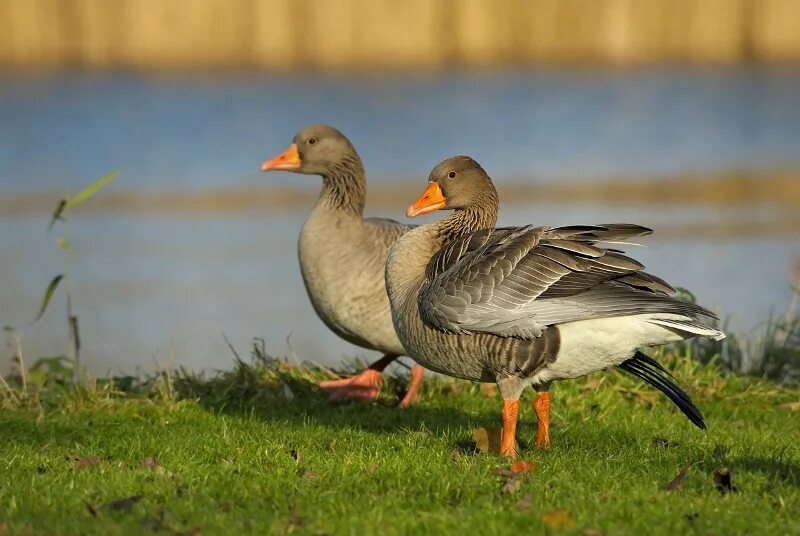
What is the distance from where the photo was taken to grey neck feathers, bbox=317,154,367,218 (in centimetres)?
878

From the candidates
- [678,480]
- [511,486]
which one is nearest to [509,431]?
[511,486]

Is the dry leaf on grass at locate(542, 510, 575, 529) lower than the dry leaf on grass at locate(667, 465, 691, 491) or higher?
higher

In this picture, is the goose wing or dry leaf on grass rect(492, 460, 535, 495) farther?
the goose wing

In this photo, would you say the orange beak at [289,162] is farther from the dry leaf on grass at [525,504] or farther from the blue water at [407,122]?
the blue water at [407,122]

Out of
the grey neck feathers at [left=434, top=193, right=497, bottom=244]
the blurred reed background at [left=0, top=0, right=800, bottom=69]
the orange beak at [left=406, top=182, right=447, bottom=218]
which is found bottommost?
the grey neck feathers at [left=434, top=193, right=497, bottom=244]

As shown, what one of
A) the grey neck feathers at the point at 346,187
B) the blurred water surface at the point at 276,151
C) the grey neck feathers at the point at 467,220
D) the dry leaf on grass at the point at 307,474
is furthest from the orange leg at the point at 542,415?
the blurred water surface at the point at 276,151

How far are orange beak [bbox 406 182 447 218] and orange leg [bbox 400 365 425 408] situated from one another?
1.75m

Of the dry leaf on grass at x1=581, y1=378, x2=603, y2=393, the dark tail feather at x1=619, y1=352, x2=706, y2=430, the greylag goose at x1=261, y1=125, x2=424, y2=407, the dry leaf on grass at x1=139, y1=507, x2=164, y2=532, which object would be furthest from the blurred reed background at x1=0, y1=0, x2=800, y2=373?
the dry leaf on grass at x1=139, y1=507, x2=164, y2=532

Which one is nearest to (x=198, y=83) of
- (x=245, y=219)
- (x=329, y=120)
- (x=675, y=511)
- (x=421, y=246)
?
(x=329, y=120)

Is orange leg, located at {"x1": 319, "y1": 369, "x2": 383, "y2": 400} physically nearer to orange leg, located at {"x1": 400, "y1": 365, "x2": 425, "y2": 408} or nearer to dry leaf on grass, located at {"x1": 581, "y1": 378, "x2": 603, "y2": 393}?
orange leg, located at {"x1": 400, "y1": 365, "x2": 425, "y2": 408}

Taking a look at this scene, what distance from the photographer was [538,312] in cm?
588

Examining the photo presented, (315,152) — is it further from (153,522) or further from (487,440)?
(153,522)

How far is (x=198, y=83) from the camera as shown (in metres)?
29.9

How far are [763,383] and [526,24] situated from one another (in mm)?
24806
